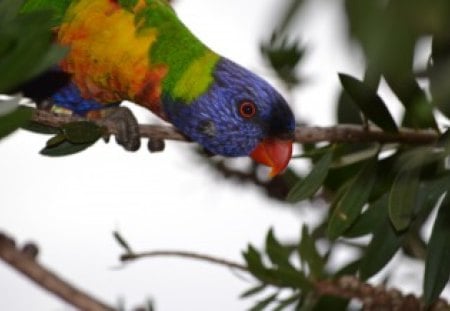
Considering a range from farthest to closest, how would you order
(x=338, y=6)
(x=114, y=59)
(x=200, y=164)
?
(x=200, y=164) < (x=114, y=59) < (x=338, y=6)

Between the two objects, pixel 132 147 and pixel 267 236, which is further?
pixel 267 236

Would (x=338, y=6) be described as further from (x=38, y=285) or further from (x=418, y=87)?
(x=418, y=87)

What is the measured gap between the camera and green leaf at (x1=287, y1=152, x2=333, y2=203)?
1029mm

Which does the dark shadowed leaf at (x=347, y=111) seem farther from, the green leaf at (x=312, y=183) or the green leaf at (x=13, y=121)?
the green leaf at (x=13, y=121)

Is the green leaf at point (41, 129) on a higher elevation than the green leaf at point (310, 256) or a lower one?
higher

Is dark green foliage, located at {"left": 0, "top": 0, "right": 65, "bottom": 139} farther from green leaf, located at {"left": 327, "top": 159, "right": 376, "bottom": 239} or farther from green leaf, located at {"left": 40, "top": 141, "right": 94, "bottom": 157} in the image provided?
green leaf, located at {"left": 327, "top": 159, "right": 376, "bottom": 239}

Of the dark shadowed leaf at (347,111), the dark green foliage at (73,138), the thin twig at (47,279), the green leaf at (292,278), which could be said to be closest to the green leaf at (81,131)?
the dark green foliage at (73,138)

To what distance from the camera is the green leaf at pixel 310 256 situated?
1214 mm

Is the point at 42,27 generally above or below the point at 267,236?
above

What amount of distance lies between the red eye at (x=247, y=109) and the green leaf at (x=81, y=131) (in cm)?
35

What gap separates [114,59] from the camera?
123 cm

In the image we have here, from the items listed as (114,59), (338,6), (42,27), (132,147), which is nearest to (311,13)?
(338,6)

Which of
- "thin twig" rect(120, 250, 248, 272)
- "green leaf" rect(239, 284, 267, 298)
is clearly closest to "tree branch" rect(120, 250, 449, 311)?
"thin twig" rect(120, 250, 248, 272)

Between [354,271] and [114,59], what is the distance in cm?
65
